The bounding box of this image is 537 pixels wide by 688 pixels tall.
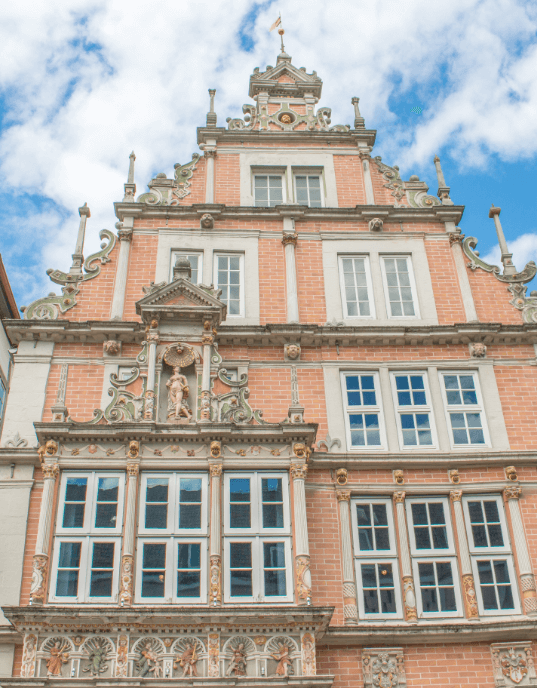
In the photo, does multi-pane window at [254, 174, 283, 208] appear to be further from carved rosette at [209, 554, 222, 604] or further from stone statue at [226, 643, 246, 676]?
stone statue at [226, 643, 246, 676]

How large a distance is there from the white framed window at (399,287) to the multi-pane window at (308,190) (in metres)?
2.59

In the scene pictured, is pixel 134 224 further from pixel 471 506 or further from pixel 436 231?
pixel 471 506

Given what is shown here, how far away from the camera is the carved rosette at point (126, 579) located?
14.4m

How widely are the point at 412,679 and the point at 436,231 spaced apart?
10991mm

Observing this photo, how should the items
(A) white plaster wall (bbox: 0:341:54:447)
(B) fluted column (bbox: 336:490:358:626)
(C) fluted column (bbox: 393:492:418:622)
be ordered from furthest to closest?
1. (A) white plaster wall (bbox: 0:341:54:447)
2. (C) fluted column (bbox: 393:492:418:622)
3. (B) fluted column (bbox: 336:490:358:626)

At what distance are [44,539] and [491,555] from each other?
28.6ft

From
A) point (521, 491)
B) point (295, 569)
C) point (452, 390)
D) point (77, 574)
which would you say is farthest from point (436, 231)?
point (77, 574)

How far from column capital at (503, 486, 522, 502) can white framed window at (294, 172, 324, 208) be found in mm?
8798

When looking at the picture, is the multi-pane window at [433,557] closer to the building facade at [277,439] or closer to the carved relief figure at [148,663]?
the building facade at [277,439]

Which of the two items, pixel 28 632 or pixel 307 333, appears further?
pixel 307 333

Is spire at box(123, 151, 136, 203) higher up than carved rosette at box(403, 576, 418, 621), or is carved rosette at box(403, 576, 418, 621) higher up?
spire at box(123, 151, 136, 203)

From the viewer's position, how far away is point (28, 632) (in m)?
14.1

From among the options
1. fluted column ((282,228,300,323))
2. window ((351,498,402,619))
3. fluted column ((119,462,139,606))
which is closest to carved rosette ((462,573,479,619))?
window ((351,498,402,619))

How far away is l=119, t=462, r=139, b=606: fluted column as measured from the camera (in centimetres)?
1452
